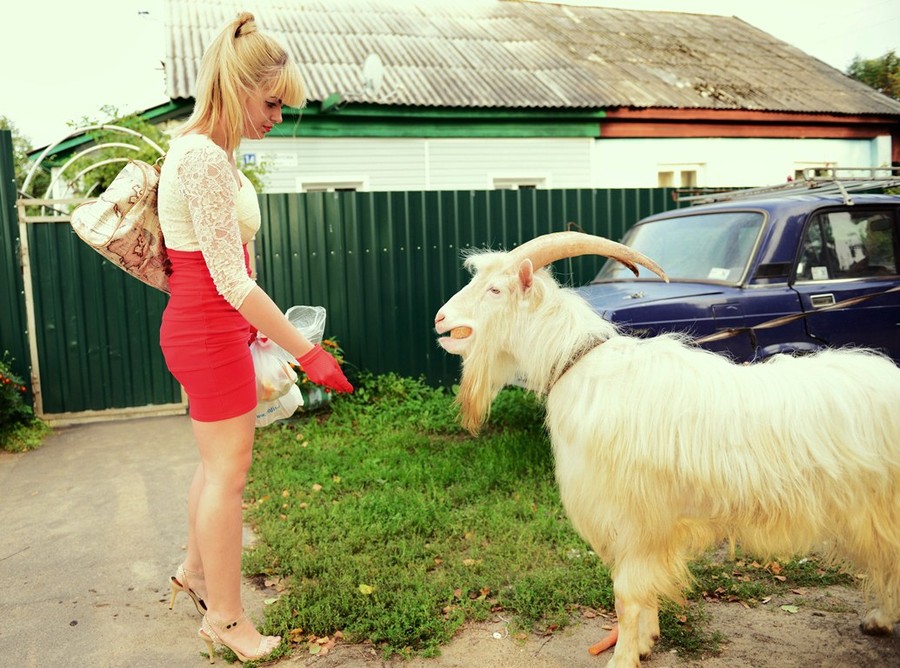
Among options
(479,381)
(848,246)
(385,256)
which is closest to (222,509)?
(479,381)

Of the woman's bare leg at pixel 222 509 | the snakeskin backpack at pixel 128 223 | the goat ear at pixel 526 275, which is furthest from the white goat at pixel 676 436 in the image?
the snakeskin backpack at pixel 128 223

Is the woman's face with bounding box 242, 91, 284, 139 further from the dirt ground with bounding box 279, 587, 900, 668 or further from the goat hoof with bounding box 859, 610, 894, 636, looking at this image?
the goat hoof with bounding box 859, 610, 894, 636

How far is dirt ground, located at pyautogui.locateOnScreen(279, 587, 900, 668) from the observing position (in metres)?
3.12

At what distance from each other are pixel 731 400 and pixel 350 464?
155 inches

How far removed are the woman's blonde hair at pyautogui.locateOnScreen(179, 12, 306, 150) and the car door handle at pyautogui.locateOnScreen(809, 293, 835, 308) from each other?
4329 millimetres

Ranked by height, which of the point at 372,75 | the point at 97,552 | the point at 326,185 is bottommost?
the point at 97,552

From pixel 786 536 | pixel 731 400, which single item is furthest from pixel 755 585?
pixel 731 400

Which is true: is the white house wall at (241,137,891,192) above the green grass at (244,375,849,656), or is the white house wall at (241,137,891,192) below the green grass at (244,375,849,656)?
above

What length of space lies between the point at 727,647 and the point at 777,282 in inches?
120

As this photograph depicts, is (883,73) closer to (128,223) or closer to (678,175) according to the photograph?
(678,175)

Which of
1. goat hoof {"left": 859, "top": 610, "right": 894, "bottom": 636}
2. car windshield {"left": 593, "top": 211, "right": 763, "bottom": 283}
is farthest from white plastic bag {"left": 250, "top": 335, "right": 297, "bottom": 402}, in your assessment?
car windshield {"left": 593, "top": 211, "right": 763, "bottom": 283}

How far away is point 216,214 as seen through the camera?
8.63 feet

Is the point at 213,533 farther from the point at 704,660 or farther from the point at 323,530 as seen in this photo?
the point at 704,660

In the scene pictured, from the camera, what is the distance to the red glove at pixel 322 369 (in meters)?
2.72
